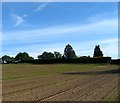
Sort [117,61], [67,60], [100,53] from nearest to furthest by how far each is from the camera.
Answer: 1. [117,61]
2. [67,60]
3. [100,53]

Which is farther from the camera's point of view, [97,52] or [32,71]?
[97,52]

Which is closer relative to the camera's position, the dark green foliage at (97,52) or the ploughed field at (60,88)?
the ploughed field at (60,88)

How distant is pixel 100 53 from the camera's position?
155000mm

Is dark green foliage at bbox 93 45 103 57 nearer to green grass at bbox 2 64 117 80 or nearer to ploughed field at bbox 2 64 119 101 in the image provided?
green grass at bbox 2 64 117 80

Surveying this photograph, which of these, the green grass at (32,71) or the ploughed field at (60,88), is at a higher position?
the green grass at (32,71)

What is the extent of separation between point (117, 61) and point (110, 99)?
91779 mm

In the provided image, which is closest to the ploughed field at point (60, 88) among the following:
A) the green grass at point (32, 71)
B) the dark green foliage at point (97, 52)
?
the green grass at point (32, 71)

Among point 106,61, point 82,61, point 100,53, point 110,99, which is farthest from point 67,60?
point 110,99

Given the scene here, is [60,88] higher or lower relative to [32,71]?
lower

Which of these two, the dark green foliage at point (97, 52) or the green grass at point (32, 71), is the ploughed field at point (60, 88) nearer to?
the green grass at point (32, 71)

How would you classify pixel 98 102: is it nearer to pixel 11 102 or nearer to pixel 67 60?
pixel 11 102

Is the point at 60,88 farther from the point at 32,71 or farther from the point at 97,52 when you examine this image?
the point at 97,52

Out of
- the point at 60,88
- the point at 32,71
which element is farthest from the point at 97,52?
the point at 60,88

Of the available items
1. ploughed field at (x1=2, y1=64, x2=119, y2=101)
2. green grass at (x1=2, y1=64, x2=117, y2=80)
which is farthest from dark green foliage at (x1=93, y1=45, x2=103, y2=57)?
ploughed field at (x1=2, y1=64, x2=119, y2=101)
